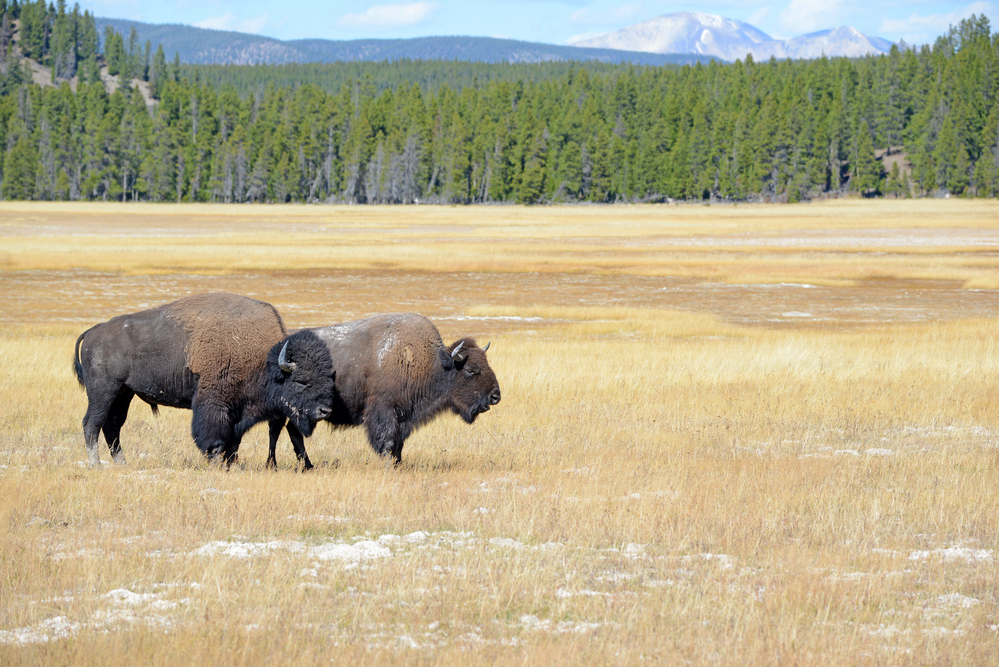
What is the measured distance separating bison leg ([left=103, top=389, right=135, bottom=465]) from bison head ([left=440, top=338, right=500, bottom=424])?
3.10m

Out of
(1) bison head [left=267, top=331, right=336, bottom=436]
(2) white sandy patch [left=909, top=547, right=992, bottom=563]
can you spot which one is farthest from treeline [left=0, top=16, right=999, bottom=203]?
(2) white sandy patch [left=909, top=547, right=992, bottom=563]

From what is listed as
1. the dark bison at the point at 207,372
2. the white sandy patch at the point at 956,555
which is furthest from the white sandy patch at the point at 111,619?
the white sandy patch at the point at 956,555

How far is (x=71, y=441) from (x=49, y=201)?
125 meters

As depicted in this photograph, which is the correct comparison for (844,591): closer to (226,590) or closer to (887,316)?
(226,590)

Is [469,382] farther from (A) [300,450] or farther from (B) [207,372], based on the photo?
(B) [207,372]

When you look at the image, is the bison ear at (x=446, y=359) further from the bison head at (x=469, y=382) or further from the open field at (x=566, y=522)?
the open field at (x=566, y=522)

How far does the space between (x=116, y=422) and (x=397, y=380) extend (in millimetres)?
2782

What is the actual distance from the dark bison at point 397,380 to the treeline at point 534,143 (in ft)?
373

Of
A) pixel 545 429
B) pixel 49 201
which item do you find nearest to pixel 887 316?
pixel 545 429

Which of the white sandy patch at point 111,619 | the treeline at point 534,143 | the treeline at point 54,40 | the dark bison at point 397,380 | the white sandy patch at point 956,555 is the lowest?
the white sandy patch at point 111,619

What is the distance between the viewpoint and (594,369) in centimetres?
1648

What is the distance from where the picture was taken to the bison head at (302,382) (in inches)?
346

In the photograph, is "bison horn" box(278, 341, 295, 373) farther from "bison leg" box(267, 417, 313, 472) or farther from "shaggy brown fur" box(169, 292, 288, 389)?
"bison leg" box(267, 417, 313, 472)

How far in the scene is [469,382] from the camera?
30.7 ft
